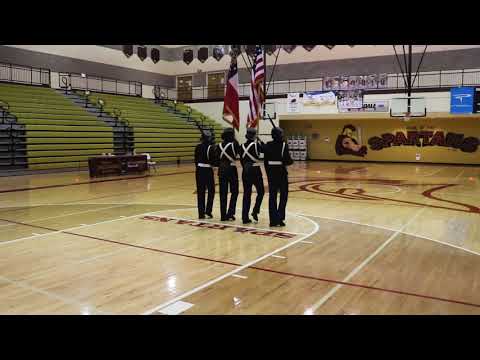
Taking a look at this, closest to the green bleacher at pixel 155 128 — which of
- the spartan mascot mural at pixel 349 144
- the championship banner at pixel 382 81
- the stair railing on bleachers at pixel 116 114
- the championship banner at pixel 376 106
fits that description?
the stair railing on bleachers at pixel 116 114

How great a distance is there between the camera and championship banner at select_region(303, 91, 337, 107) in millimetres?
22906

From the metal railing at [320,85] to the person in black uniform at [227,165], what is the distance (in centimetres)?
1634

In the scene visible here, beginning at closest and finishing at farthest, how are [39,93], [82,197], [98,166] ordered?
1. [82,197]
2. [98,166]
3. [39,93]

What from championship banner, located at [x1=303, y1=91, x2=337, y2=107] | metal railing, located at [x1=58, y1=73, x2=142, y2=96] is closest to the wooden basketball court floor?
championship banner, located at [x1=303, y1=91, x2=337, y2=107]

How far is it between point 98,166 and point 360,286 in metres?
13.4

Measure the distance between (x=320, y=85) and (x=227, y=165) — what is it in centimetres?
1917

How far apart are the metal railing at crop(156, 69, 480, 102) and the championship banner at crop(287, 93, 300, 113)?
1.43 m

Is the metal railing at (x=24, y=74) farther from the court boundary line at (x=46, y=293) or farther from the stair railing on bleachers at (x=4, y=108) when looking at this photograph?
the court boundary line at (x=46, y=293)

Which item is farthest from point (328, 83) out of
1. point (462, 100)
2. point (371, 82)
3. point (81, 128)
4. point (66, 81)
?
point (66, 81)

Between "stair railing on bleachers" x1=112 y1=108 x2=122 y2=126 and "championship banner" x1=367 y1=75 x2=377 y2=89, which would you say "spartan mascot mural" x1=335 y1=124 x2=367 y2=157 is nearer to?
"championship banner" x1=367 y1=75 x2=377 y2=89

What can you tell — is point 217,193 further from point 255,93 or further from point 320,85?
point 320,85
